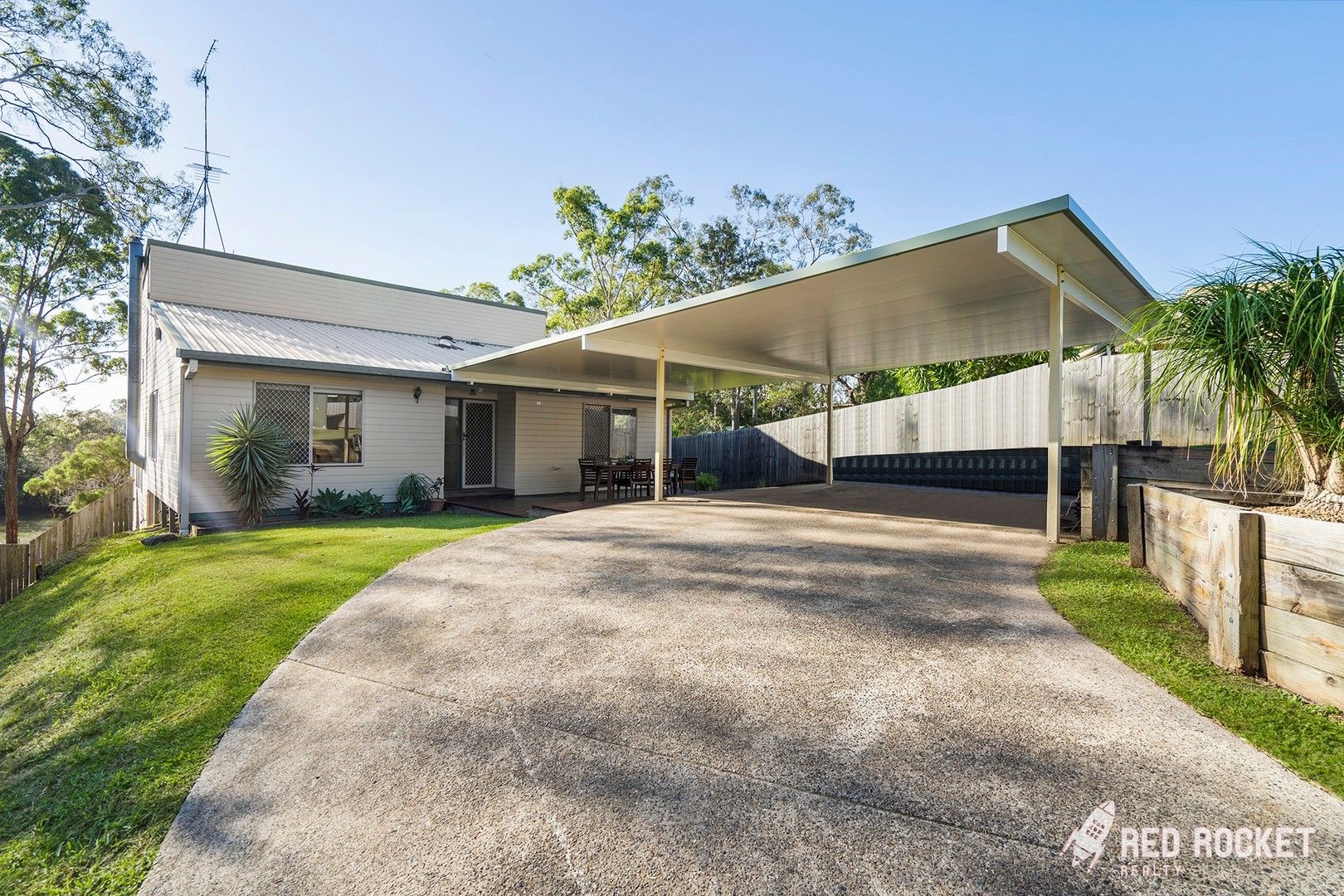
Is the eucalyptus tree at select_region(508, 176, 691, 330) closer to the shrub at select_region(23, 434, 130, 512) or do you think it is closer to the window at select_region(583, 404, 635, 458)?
the window at select_region(583, 404, 635, 458)

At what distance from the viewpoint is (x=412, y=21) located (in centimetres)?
1132

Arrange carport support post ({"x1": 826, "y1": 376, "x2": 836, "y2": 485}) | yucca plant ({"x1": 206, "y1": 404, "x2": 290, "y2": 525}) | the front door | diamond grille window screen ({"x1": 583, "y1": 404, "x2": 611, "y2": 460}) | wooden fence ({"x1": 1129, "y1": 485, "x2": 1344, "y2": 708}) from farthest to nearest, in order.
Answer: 1. diamond grille window screen ({"x1": 583, "y1": 404, "x2": 611, "y2": 460})
2. carport support post ({"x1": 826, "y1": 376, "x2": 836, "y2": 485})
3. the front door
4. yucca plant ({"x1": 206, "y1": 404, "x2": 290, "y2": 525})
5. wooden fence ({"x1": 1129, "y1": 485, "x2": 1344, "y2": 708})

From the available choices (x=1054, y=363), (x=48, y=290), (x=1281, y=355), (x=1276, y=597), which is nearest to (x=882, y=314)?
(x=1054, y=363)

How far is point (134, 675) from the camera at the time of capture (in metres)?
3.99

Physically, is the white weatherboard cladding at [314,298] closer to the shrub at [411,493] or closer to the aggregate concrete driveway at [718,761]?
the shrub at [411,493]

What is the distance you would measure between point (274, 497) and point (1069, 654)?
35.4 ft

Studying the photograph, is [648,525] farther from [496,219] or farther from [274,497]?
[496,219]

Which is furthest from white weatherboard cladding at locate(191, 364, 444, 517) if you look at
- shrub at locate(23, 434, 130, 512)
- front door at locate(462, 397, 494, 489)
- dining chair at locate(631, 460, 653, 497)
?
shrub at locate(23, 434, 130, 512)

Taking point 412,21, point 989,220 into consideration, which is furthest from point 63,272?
point 989,220

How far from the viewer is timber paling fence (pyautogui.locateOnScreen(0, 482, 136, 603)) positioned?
844cm

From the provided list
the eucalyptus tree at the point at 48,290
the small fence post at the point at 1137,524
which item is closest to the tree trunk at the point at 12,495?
A: the eucalyptus tree at the point at 48,290

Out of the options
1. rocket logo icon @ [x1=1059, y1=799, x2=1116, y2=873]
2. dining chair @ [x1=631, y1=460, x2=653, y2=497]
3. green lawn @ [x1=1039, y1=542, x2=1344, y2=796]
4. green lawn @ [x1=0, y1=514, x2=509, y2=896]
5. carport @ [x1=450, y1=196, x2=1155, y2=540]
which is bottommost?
green lawn @ [x1=0, y1=514, x2=509, y2=896]

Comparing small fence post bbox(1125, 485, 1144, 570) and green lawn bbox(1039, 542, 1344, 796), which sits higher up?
small fence post bbox(1125, 485, 1144, 570)

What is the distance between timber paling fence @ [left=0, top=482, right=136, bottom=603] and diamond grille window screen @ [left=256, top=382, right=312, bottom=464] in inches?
134
